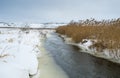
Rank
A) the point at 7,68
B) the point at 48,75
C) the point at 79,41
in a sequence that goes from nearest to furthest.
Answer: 1. the point at 7,68
2. the point at 48,75
3. the point at 79,41

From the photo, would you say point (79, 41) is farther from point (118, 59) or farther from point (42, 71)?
point (42, 71)

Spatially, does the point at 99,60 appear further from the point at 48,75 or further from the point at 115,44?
the point at 48,75

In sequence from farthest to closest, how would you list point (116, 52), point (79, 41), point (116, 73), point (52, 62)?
point (79, 41) < point (116, 52) < point (52, 62) < point (116, 73)

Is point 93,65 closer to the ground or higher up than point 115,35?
closer to the ground

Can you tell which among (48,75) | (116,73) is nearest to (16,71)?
(48,75)

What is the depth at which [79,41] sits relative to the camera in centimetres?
2142

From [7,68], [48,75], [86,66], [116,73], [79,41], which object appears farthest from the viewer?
[79,41]

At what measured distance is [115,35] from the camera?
14.1m

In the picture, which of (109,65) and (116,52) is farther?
(116,52)

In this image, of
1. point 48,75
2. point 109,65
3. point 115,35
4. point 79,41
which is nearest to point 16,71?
point 48,75

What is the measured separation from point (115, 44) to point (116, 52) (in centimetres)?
67

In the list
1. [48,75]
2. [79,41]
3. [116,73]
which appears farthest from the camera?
[79,41]

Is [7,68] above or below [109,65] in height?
above

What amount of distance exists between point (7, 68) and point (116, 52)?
29.1ft
